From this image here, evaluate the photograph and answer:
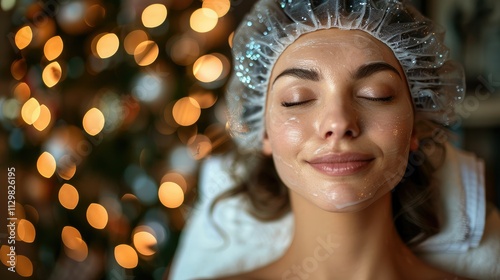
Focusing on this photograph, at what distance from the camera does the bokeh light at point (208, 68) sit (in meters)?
1.90

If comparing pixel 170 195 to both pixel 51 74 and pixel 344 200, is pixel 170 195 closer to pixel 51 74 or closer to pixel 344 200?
pixel 51 74

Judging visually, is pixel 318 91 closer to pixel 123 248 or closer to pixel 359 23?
pixel 359 23

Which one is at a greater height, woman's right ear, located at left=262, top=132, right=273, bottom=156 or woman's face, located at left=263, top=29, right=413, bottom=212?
woman's face, located at left=263, top=29, right=413, bottom=212

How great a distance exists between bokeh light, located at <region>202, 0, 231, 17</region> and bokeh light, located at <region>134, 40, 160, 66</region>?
23 centimetres

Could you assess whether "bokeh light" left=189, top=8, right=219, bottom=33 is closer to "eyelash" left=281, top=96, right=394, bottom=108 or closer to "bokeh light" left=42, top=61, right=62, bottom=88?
"bokeh light" left=42, top=61, right=62, bottom=88

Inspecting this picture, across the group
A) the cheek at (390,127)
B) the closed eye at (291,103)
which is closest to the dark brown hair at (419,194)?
the cheek at (390,127)

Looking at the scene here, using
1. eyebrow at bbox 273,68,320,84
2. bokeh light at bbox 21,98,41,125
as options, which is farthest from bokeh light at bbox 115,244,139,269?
eyebrow at bbox 273,68,320,84

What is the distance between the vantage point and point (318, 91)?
3.42ft

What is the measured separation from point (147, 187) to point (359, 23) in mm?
1134

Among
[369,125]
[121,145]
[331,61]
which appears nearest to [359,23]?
[331,61]

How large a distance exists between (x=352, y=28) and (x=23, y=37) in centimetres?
113

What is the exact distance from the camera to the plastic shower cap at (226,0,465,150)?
1087 mm

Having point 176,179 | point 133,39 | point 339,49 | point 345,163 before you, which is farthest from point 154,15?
point 345,163

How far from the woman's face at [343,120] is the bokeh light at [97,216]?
3.47 feet
